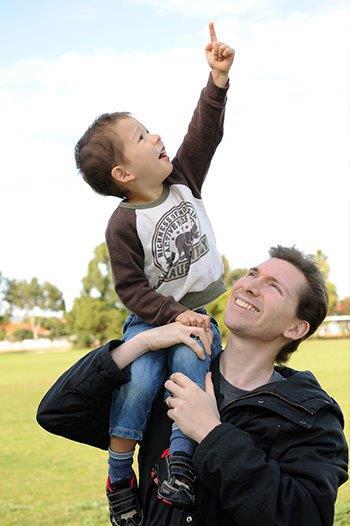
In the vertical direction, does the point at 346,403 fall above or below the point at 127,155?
below

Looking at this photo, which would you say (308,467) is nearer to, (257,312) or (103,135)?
(257,312)

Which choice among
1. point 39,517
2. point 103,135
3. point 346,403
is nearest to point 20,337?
point 346,403

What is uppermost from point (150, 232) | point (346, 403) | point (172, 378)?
point (150, 232)

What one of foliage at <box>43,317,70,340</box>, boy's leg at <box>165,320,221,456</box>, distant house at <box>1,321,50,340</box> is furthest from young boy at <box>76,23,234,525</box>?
distant house at <box>1,321,50,340</box>

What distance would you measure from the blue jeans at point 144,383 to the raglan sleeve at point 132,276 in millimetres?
129

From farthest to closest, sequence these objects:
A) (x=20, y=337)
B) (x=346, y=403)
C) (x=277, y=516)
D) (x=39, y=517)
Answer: (x=20, y=337), (x=346, y=403), (x=39, y=517), (x=277, y=516)

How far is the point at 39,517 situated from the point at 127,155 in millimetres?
7978

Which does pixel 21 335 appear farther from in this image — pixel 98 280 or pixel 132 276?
pixel 132 276

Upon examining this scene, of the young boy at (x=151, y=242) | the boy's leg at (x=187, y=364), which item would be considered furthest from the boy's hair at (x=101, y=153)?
the boy's leg at (x=187, y=364)

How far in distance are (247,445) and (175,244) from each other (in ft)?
2.55

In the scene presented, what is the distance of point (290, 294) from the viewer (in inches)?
109

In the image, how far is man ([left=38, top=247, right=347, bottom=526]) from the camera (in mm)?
2369

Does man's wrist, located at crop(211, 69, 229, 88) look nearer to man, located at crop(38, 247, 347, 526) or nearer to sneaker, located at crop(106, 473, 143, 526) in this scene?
man, located at crop(38, 247, 347, 526)

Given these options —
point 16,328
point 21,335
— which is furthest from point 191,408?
point 16,328
